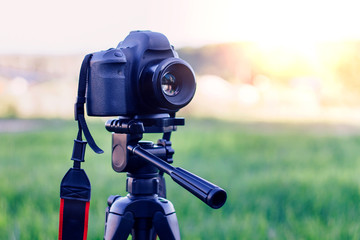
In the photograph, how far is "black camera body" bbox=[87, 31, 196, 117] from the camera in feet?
5.09

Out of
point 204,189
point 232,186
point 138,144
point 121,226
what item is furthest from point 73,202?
point 232,186

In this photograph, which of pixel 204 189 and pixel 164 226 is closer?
pixel 204 189

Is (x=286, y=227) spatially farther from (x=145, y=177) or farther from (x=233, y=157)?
(x=233, y=157)

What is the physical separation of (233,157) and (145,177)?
3.60m

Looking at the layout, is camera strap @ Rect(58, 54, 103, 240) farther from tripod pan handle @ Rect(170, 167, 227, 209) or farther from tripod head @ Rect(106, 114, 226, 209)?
tripod pan handle @ Rect(170, 167, 227, 209)

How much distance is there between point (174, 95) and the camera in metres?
1.59

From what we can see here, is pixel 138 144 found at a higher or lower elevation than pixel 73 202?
higher

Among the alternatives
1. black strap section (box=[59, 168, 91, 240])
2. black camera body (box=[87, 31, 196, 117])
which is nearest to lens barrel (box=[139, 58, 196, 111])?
black camera body (box=[87, 31, 196, 117])

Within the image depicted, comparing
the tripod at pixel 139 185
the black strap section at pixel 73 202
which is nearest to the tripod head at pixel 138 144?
the tripod at pixel 139 185

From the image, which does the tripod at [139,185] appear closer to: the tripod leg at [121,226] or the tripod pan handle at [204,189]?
the tripod leg at [121,226]

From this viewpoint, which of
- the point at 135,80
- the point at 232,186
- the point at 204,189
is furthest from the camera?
the point at 232,186

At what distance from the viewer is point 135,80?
1582 millimetres

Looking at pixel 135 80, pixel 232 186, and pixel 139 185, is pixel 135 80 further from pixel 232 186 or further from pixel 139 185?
pixel 232 186

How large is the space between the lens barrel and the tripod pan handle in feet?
0.96
